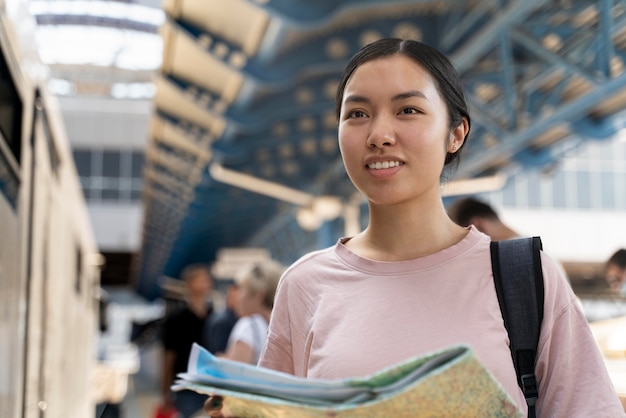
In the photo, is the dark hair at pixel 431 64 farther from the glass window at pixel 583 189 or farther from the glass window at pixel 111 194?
the glass window at pixel 583 189

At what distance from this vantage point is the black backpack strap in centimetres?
188

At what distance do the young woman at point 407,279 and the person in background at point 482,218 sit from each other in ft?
8.00

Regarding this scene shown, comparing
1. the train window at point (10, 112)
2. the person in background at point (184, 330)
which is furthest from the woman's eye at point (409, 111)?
the person in background at point (184, 330)

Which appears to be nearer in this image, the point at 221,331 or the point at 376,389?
the point at 376,389

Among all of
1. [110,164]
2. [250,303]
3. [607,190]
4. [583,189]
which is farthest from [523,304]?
[607,190]

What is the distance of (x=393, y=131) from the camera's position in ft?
6.39

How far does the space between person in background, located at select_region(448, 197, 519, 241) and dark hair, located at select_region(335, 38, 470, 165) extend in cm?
242

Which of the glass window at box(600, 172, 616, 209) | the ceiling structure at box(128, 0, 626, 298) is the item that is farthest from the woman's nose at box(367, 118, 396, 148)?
the glass window at box(600, 172, 616, 209)

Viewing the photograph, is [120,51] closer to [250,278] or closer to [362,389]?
[250,278]

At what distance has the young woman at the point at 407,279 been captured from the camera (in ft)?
6.13

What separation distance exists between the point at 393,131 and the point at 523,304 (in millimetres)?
405

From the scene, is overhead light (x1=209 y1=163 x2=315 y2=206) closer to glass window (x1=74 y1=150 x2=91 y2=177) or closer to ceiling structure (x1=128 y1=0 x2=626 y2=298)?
ceiling structure (x1=128 y1=0 x2=626 y2=298)

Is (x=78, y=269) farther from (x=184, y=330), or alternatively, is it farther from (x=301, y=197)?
(x=301, y=197)

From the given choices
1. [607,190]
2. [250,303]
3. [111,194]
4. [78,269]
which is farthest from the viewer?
[607,190]
